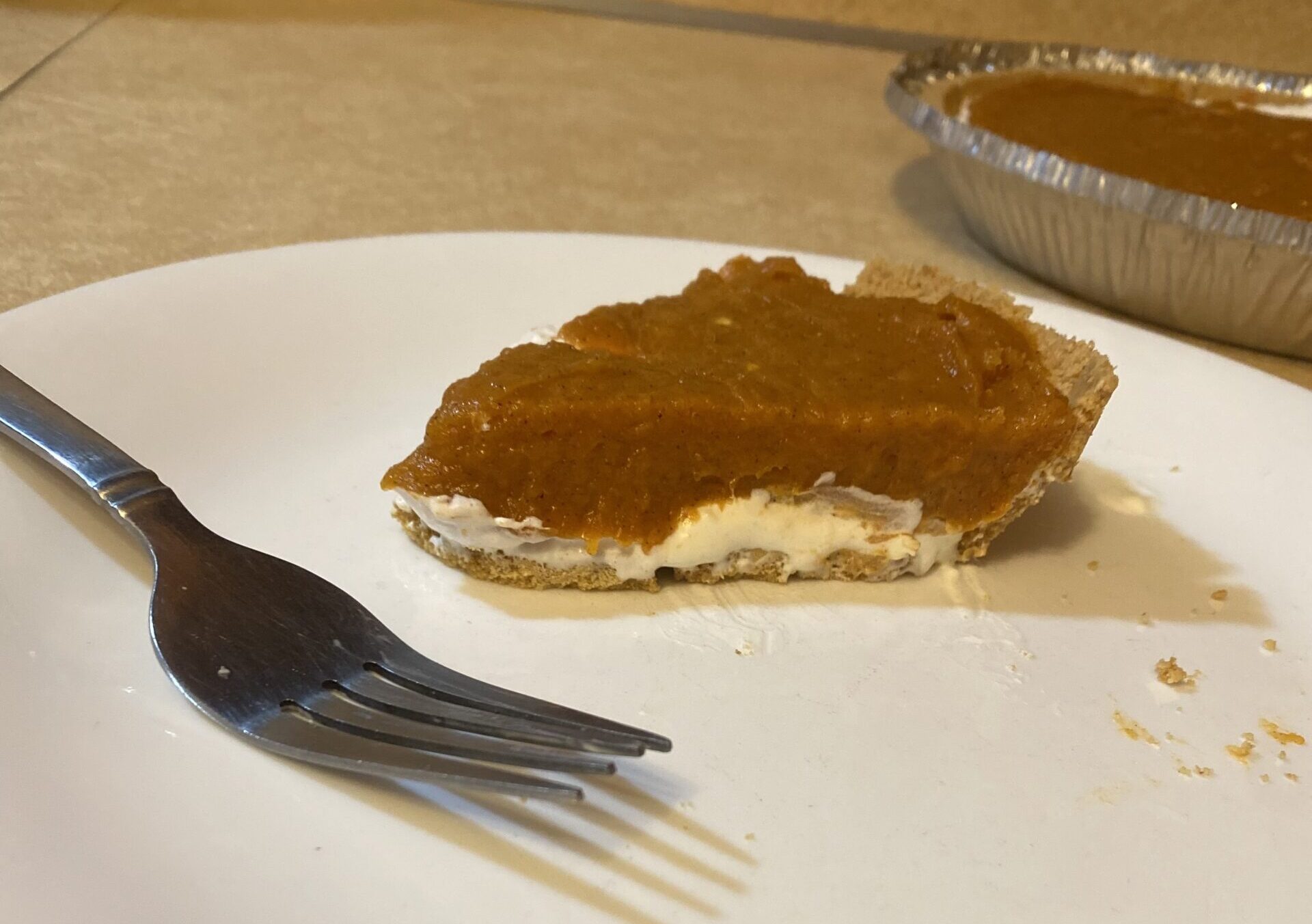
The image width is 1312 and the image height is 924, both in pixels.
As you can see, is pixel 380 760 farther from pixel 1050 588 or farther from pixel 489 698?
pixel 1050 588

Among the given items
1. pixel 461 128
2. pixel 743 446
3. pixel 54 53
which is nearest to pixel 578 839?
pixel 743 446

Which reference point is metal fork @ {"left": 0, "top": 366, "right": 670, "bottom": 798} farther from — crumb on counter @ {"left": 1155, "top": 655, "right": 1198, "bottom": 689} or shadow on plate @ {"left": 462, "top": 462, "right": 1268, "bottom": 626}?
crumb on counter @ {"left": 1155, "top": 655, "right": 1198, "bottom": 689}

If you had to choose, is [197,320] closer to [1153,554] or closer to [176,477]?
[176,477]

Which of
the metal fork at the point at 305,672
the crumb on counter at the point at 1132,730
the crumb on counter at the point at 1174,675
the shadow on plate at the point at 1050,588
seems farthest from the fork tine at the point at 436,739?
the crumb on counter at the point at 1174,675

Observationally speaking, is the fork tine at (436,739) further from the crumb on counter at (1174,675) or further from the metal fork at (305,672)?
the crumb on counter at (1174,675)

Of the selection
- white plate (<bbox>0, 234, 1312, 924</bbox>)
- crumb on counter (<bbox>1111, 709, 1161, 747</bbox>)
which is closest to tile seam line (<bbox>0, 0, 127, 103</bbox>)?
white plate (<bbox>0, 234, 1312, 924</bbox>)
